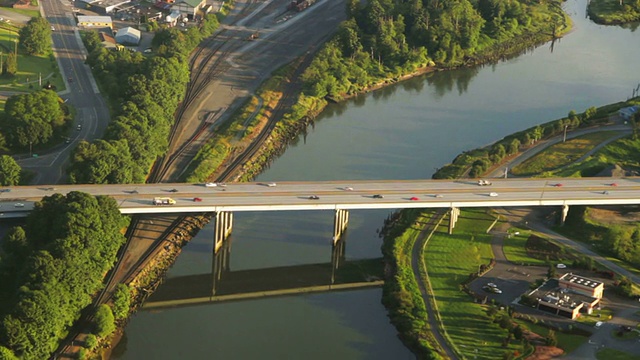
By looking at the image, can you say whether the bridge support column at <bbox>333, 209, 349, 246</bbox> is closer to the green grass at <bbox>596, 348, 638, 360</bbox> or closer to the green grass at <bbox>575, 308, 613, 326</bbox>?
the green grass at <bbox>575, 308, 613, 326</bbox>

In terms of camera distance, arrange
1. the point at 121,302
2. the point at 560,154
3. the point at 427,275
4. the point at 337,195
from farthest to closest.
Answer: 1. the point at 560,154
2. the point at 337,195
3. the point at 427,275
4. the point at 121,302

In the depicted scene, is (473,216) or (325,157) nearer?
(473,216)

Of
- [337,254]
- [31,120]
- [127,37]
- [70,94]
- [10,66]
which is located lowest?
[337,254]

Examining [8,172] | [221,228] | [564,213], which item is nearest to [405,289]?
[221,228]

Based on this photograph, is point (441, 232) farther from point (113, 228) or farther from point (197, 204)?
point (113, 228)

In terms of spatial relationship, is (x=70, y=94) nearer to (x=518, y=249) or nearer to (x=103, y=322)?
(x=103, y=322)

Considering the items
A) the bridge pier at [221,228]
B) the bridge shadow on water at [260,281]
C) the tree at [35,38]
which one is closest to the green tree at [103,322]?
the bridge shadow on water at [260,281]

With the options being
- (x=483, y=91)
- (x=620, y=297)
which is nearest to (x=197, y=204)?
(x=620, y=297)
